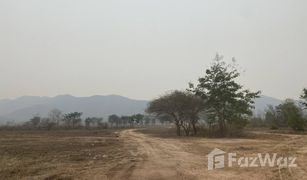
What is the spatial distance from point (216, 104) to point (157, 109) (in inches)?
340

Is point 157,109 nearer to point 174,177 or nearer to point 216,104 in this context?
point 216,104

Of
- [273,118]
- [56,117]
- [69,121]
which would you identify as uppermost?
[56,117]

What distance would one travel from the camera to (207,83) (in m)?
38.7

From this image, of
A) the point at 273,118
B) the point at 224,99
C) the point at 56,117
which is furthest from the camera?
the point at 56,117

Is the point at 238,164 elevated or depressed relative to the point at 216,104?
depressed

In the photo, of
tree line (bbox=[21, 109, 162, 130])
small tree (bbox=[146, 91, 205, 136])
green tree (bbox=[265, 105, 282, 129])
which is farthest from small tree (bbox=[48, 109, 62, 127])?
green tree (bbox=[265, 105, 282, 129])

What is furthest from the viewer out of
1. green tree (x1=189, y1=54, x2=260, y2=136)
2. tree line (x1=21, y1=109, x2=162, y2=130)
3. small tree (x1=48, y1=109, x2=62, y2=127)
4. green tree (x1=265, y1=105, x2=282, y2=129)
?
small tree (x1=48, y1=109, x2=62, y2=127)

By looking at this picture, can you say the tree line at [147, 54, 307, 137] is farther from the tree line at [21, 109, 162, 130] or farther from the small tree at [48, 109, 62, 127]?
the small tree at [48, 109, 62, 127]

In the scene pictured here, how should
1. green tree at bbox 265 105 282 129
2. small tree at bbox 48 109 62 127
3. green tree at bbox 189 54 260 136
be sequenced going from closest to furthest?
green tree at bbox 189 54 260 136 < green tree at bbox 265 105 282 129 < small tree at bbox 48 109 62 127

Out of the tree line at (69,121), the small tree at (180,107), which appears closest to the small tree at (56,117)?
the tree line at (69,121)

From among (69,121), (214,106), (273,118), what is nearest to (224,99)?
(214,106)

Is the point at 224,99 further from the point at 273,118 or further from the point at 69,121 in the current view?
the point at 69,121

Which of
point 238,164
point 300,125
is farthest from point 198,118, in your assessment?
point 238,164

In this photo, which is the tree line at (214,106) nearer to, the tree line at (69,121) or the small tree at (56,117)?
the tree line at (69,121)
